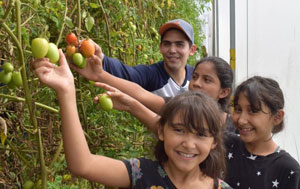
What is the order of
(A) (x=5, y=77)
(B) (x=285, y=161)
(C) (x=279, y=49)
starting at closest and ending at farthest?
(A) (x=5, y=77), (B) (x=285, y=161), (C) (x=279, y=49)

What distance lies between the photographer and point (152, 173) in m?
1.26

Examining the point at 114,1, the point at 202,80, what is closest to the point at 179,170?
the point at 202,80

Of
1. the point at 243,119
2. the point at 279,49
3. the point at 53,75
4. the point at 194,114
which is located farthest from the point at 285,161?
the point at 53,75

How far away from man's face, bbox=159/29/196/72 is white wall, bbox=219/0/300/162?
1.17 feet

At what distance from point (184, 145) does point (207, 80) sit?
65 cm

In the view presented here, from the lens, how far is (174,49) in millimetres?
2172

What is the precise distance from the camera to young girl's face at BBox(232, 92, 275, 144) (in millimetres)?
1523

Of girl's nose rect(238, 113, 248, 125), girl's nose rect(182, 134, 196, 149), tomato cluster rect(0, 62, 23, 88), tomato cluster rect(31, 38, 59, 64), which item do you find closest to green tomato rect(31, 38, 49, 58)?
tomato cluster rect(31, 38, 59, 64)

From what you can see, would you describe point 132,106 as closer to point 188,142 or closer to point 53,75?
point 188,142

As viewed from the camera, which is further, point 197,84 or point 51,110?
point 197,84

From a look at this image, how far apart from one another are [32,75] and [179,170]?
2.37ft

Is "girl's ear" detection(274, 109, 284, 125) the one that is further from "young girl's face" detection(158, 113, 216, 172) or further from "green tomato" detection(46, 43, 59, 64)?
"green tomato" detection(46, 43, 59, 64)

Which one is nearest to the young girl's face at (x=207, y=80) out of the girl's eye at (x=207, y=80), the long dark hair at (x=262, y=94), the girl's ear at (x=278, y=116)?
the girl's eye at (x=207, y=80)

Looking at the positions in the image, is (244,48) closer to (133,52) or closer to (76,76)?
(133,52)
